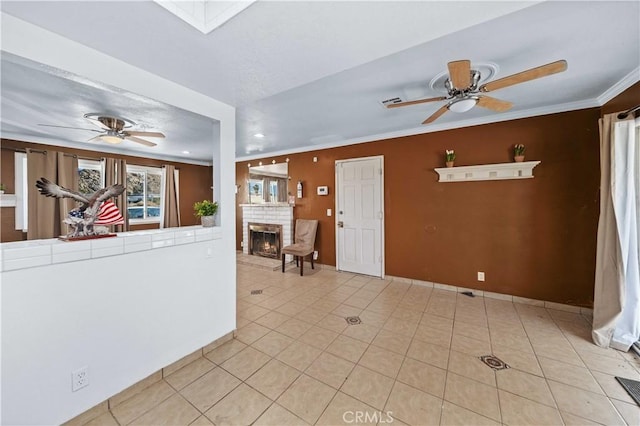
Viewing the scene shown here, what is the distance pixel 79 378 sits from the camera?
A: 1.45 m

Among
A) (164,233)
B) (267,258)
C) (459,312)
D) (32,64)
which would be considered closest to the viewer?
(32,64)

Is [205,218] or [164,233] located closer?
[164,233]

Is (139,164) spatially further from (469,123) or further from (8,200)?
(469,123)

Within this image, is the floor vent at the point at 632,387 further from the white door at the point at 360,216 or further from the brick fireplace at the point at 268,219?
the brick fireplace at the point at 268,219

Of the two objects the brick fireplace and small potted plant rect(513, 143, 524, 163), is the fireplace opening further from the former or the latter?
small potted plant rect(513, 143, 524, 163)

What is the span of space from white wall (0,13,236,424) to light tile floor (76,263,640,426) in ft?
0.80

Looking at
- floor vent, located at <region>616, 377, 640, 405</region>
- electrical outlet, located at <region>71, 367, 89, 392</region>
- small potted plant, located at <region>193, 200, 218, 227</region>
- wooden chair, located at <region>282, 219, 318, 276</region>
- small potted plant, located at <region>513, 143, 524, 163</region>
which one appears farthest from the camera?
wooden chair, located at <region>282, 219, 318, 276</region>

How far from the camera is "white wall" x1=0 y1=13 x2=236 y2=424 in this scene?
1266 millimetres

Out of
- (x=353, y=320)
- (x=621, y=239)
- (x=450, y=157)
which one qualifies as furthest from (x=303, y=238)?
(x=621, y=239)

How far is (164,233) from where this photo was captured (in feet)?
6.19

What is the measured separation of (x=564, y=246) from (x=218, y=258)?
399 centimetres

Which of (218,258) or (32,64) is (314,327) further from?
(32,64)

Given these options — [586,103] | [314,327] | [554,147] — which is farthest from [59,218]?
[586,103]

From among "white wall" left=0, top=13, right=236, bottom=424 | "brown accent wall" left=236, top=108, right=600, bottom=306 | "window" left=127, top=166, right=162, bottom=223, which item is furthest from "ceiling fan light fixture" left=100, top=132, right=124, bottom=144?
"brown accent wall" left=236, top=108, right=600, bottom=306
